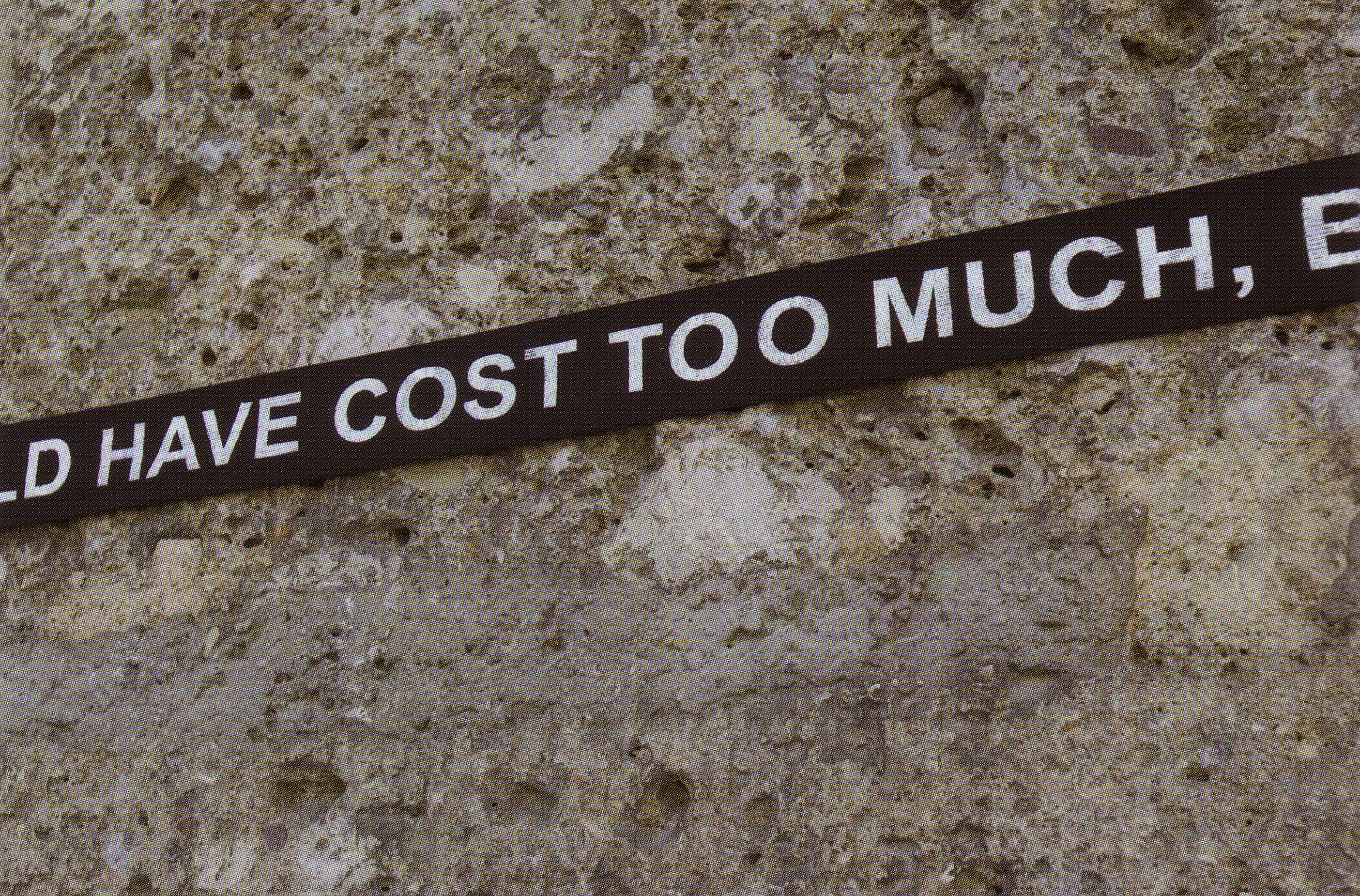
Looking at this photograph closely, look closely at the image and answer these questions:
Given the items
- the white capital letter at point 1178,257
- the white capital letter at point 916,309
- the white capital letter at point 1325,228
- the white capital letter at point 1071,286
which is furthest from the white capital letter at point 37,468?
the white capital letter at point 1325,228

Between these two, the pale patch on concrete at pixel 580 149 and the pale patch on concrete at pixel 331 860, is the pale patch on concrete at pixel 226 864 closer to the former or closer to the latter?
the pale patch on concrete at pixel 331 860

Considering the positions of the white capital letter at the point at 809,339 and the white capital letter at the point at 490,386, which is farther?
the white capital letter at the point at 490,386

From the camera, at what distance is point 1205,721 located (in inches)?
58.7

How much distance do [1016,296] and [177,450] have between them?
1261 mm

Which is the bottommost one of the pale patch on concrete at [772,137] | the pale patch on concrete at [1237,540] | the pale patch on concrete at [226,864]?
the pale patch on concrete at [226,864]

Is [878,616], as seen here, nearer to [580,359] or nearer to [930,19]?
[580,359]

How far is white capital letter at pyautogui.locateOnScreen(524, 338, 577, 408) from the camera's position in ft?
6.22

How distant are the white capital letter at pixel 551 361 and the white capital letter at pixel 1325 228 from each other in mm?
929

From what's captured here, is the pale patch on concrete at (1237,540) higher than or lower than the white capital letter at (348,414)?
lower

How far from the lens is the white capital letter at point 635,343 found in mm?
1861

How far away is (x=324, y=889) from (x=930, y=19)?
1.43 m

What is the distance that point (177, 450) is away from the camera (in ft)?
6.91

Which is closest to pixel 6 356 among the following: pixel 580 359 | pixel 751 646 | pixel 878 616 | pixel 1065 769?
pixel 580 359

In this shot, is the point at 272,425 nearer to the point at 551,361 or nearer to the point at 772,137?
the point at 551,361
